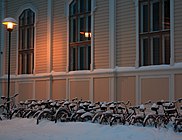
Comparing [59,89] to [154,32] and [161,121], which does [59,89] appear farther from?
[161,121]

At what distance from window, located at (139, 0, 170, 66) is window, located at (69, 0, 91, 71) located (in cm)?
282

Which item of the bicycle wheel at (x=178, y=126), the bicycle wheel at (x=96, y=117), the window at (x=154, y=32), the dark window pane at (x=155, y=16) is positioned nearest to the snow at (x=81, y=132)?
the bicycle wheel at (x=178, y=126)

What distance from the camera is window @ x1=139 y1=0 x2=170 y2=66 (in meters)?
13.4

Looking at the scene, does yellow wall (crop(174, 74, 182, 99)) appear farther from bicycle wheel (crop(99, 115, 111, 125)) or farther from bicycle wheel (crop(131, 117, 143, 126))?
bicycle wheel (crop(99, 115, 111, 125))

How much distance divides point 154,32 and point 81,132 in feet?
17.3

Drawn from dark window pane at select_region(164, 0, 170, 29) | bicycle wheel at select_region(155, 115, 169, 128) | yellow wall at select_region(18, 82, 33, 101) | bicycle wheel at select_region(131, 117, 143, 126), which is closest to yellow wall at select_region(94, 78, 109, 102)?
dark window pane at select_region(164, 0, 170, 29)

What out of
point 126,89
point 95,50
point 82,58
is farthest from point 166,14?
point 82,58

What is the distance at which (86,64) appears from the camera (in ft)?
53.5

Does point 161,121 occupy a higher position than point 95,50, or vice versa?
point 95,50

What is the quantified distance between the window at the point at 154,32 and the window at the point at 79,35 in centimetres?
282

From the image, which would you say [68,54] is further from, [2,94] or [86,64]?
[2,94]

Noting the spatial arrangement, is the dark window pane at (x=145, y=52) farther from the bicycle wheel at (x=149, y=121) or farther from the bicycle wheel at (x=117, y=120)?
the bicycle wheel at (x=149, y=121)

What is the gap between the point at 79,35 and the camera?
1678cm

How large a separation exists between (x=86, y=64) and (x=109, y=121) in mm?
5253
